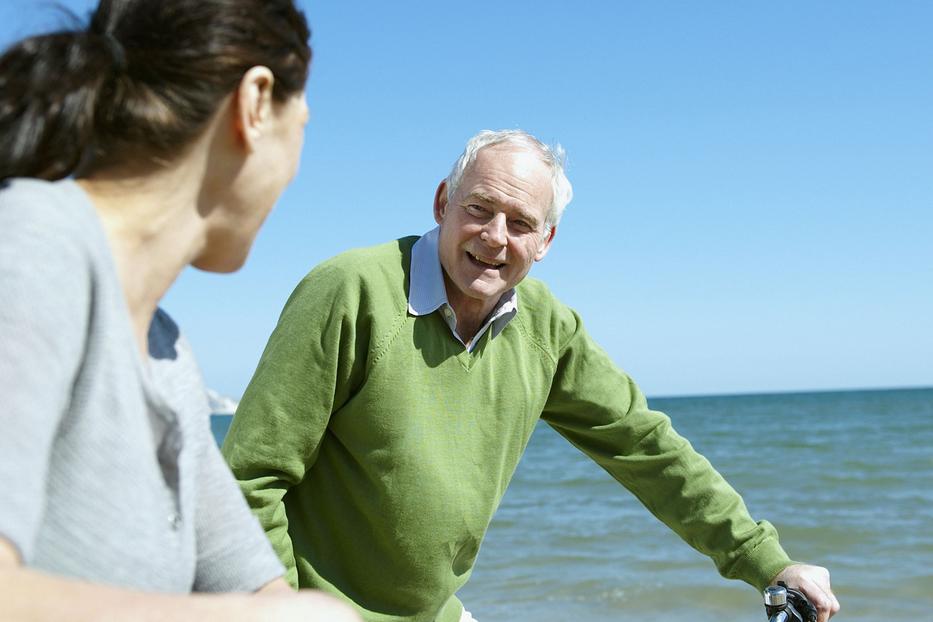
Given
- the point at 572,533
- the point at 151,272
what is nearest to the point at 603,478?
the point at 572,533

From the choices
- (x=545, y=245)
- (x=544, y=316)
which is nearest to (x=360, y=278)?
(x=544, y=316)

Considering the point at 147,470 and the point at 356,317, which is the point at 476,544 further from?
the point at 147,470

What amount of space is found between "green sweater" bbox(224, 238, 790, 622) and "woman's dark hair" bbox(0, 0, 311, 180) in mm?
1443

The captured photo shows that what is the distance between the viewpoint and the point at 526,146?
10.0ft

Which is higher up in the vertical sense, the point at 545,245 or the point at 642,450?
the point at 545,245

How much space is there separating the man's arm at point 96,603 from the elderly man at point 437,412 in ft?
5.06

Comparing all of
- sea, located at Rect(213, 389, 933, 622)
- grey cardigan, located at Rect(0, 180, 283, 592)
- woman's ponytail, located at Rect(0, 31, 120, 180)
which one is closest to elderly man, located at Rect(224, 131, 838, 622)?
grey cardigan, located at Rect(0, 180, 283, 592)

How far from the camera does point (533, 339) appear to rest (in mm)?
2984

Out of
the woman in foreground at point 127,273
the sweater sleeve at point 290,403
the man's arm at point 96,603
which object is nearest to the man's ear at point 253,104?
the woman in foreground at point 127,273

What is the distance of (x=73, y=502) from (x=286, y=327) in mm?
1617

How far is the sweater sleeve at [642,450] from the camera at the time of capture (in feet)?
9.81

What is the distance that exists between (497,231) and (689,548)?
7683 millimetres

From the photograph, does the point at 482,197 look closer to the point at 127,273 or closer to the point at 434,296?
the point at 434,296

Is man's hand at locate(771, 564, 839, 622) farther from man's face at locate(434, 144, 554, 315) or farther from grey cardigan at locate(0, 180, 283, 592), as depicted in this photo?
grey cardigan at locate(0, 180, 283, 592)
